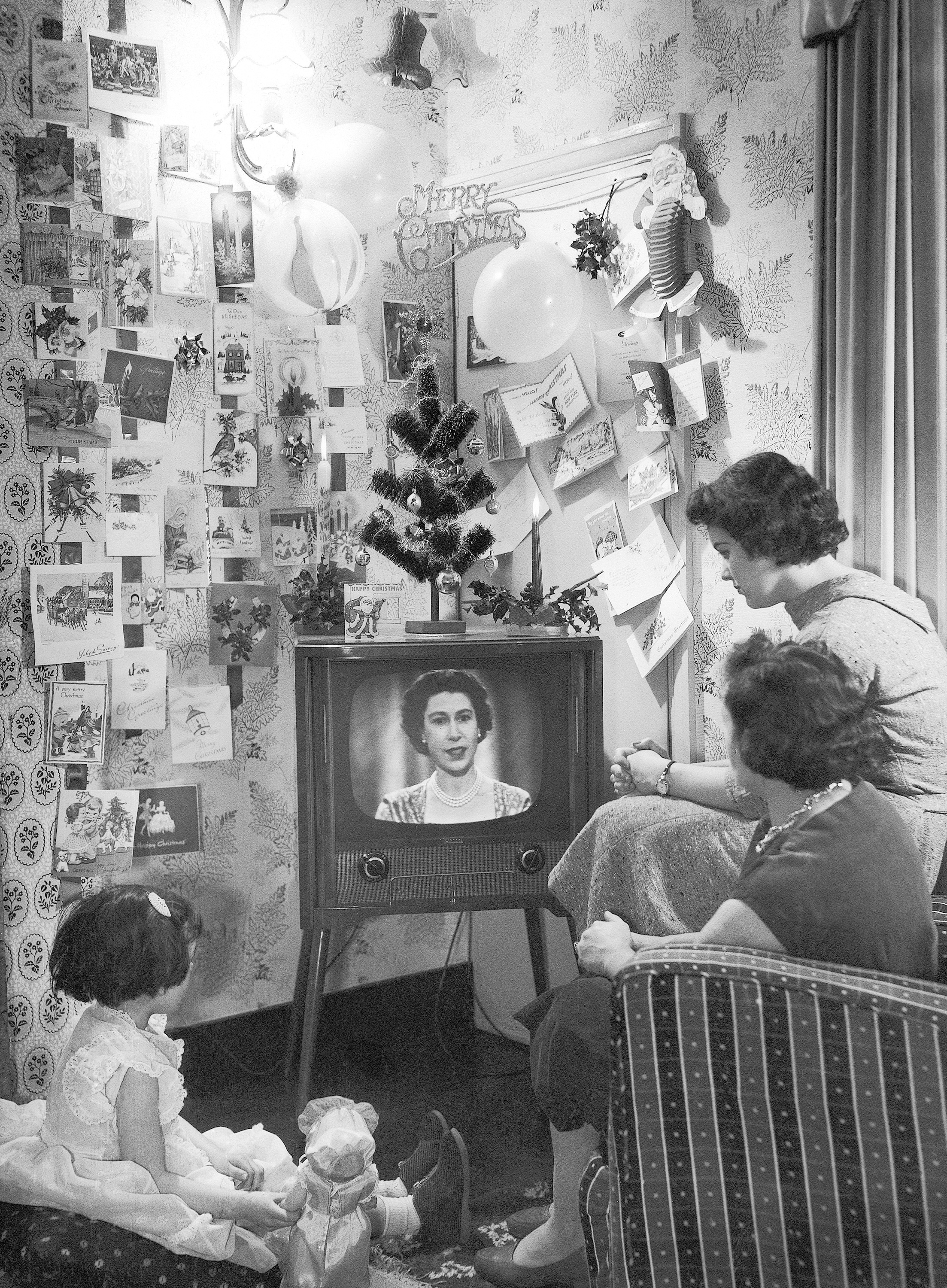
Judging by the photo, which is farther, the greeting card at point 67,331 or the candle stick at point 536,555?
the candle stick at point 536,555

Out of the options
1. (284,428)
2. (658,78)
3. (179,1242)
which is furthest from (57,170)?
(179,1242)

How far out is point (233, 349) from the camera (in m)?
2.51

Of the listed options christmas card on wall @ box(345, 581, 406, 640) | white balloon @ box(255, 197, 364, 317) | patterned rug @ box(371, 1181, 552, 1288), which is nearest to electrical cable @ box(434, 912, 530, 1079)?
patterned rug @ box(371, 1181, 552, 1288)

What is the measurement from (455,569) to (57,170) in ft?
3.64

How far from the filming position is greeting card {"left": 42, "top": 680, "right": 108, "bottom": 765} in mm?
2273

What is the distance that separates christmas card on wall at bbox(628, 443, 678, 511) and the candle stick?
207 millimetres

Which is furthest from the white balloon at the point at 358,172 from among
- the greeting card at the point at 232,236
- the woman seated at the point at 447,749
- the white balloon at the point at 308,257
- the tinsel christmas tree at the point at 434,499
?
the woman seated at the point at 447,749

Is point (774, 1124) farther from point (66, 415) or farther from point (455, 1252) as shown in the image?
point (66, 415)

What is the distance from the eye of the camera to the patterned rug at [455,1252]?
1.79 meters

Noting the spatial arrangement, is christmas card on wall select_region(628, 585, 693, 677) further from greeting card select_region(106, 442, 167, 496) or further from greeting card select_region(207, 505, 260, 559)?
greeting card select_region(106, 442, 167, 496)

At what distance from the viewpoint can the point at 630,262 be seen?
7.91 ft

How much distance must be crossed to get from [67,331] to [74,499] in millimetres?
331

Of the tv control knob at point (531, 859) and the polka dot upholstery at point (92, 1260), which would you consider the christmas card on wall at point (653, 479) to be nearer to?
the tv control knob at point (531, 859)

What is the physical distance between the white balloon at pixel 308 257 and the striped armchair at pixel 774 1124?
5.27ft
